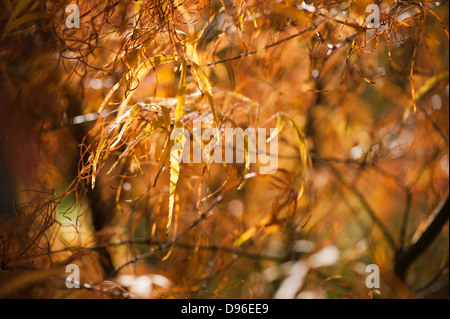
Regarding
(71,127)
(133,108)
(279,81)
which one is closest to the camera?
(133,108)

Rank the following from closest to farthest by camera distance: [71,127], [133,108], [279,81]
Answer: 1. [133,108]
2. [71,127]
3. [279,81]

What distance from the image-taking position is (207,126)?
0.29 meters

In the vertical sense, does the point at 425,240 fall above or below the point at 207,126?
below

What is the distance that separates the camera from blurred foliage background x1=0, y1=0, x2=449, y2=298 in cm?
28

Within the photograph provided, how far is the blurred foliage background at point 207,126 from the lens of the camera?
11.1 inches

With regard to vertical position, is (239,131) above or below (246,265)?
above

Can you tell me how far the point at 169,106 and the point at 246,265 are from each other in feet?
1.14

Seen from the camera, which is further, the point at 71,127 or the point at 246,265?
the point at 246,265
